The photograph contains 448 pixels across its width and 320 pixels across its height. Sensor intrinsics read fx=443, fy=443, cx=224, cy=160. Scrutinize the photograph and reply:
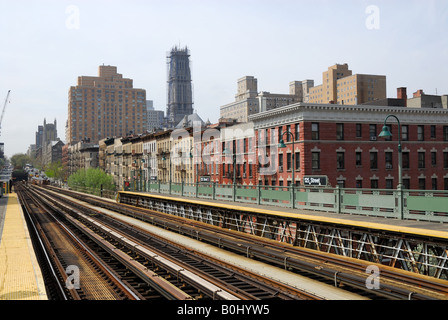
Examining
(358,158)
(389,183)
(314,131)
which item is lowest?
(389,183)

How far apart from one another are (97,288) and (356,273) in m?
10.4

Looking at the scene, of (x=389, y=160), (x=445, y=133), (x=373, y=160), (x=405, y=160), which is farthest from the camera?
(x=445, y=133)

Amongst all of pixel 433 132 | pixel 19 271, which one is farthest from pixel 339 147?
pixel 19 271

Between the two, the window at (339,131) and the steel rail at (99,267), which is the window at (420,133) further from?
the steel rail at (99,267)

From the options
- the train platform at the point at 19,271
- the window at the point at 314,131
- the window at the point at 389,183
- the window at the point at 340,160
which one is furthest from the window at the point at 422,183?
the train platform at the point at 19,271

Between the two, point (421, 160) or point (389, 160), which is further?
point (421, 160)

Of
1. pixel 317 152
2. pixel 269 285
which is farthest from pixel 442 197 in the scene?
pixel 317 152

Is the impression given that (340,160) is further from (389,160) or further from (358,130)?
(389,160)

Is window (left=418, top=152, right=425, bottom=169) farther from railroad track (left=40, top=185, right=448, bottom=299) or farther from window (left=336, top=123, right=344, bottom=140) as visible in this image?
railroad track (left=40, top=185, right=448, bottom=299)

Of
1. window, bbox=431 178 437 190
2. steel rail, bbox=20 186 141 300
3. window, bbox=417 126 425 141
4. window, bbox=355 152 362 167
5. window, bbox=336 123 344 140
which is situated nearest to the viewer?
steel rail, bbox=20 186 141 300

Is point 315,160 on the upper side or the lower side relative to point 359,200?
upper

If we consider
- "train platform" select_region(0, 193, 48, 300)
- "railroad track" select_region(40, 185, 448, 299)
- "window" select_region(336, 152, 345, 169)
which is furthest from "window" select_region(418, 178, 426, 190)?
"train platform" select_region(0, 193, 48, 300)

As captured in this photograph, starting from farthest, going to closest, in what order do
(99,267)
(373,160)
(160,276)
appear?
(373,160)
(99,267)
(160,276)
